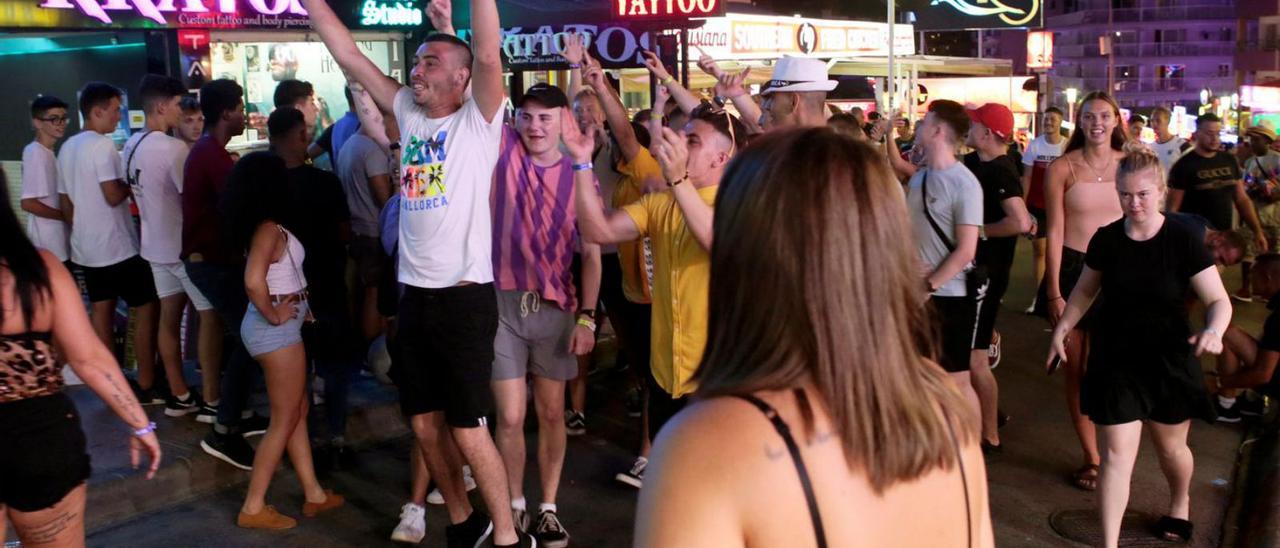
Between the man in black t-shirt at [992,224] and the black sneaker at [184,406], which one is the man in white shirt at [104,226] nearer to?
the black sneaker at [184,406]

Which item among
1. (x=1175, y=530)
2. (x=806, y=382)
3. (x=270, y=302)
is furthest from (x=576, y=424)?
(x=806, y=382)

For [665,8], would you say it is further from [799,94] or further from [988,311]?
[988,311]

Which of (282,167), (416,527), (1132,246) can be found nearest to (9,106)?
(282,167)

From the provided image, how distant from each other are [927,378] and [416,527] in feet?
13.5

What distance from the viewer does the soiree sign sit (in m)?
19.7

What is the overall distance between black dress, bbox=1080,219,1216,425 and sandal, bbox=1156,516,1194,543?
687 millimetres

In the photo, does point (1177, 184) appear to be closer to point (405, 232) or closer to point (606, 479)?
point (606, 479)

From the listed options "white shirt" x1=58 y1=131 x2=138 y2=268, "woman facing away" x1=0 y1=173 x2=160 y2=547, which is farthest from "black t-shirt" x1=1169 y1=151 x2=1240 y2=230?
"woman facing away" x1=0 y1=173 x2=160 y2=547

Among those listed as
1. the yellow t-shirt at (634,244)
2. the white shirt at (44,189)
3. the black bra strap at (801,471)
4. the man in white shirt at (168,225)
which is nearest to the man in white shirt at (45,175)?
the white shirt at (44,189)

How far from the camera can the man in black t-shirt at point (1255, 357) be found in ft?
21.8

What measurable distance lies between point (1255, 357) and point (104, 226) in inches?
284

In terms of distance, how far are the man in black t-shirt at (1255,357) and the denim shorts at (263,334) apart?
16.1 ft

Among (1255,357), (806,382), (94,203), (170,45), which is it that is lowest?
(1255,357)

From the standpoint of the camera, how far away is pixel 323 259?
6309mm
